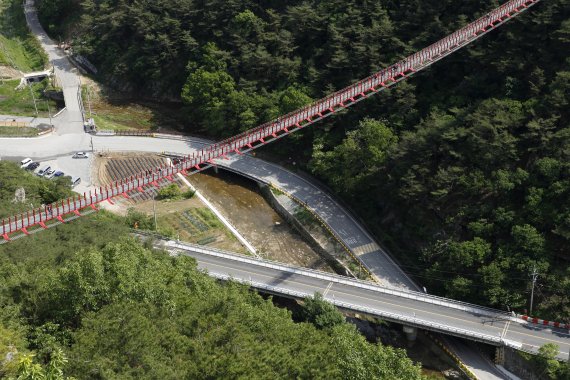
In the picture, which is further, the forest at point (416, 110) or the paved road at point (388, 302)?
the forest at point (416, 110)

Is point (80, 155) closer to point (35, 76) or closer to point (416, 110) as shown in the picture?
point (35, 76)

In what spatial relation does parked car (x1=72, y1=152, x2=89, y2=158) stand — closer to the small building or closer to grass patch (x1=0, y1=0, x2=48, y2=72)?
the small building

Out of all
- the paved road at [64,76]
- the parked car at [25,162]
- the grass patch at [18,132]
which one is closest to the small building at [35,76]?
Answer: the paved road at [64,76]

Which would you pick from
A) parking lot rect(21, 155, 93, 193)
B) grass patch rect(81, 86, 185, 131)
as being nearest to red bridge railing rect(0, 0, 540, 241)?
parking lot rect(21, 155, 93, 193)

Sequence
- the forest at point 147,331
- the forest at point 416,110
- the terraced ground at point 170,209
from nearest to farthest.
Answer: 1. the forest at point 147,331
2. the forest at point 416,110
3. the terraced ground at point 170,209

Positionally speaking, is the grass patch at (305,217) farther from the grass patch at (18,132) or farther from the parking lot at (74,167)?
the grass patch at (18,132)

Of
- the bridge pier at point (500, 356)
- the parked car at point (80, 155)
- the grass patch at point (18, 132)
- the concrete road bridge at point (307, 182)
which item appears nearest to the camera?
the bridge pier at point (500, 356)
